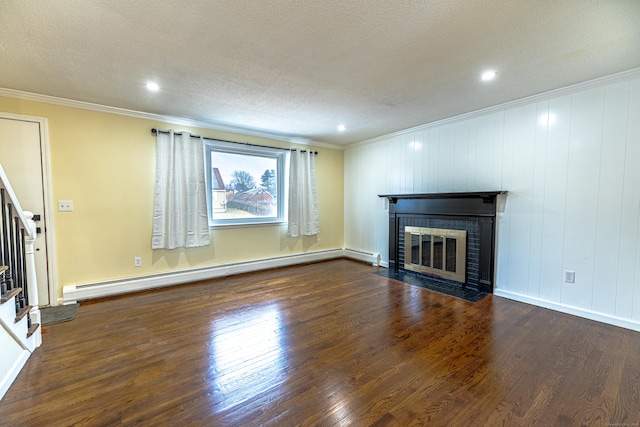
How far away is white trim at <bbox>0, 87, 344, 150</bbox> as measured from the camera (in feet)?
9.58

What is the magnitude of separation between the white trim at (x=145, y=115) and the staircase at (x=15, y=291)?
1.54 meters

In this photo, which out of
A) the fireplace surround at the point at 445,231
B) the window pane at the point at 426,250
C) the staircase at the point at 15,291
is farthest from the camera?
the window pane at the point at 426,250

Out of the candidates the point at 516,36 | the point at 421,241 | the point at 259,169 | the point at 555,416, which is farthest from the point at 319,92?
the point at 555,416

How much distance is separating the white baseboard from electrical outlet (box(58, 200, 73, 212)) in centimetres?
443

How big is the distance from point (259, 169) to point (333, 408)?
153 inches

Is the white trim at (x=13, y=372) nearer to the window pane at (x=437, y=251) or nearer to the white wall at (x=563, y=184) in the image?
the window pane at (x=437, y=251)

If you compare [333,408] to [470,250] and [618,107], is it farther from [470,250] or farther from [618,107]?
[618,107]

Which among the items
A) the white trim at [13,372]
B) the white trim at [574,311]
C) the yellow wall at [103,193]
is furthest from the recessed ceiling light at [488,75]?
the white trim at [13,372]

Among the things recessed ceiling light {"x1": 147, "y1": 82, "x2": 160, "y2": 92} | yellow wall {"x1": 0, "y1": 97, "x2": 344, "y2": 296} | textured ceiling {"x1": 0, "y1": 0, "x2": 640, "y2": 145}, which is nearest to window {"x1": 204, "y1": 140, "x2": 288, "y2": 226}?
yellow wall {"x1": 0, "y1": 97, "x2": 344, "y2": 296}

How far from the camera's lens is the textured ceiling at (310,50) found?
1.65 metres

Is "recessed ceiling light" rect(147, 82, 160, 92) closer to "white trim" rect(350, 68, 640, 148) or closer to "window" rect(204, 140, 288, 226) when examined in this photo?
"window" rect(204, 140, 288, 226)

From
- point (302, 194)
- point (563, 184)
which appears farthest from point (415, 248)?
point (302, 194)

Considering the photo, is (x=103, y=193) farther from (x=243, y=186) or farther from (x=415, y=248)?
(x=415, y=248)

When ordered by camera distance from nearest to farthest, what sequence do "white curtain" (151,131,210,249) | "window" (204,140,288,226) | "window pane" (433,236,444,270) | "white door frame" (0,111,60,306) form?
"white door frame" (0,111,60,306) → "white curtain" (151,131,210,249) → "window pane" (433,236,444,270) → "window" (204,140,288,226)
